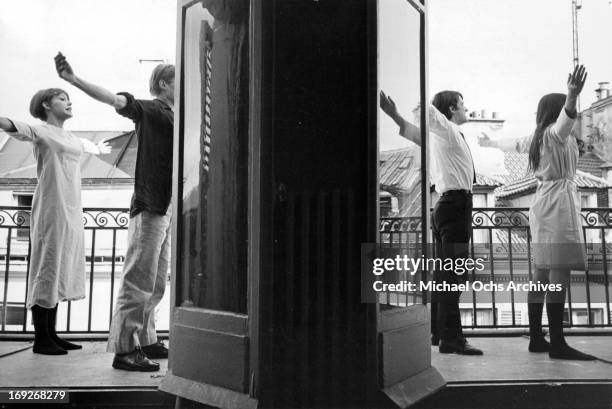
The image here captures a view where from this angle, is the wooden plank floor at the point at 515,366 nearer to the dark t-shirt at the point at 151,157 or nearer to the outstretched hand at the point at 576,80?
the outstretched hand at the point at 576,80

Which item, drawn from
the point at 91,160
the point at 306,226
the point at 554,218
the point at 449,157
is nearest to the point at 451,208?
the point at 449,157

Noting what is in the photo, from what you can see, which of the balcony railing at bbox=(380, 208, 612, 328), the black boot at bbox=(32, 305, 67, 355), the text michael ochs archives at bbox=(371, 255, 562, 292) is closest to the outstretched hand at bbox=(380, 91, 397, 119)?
the text michael ochs archives at bbox=(371, 255, 562, 292)

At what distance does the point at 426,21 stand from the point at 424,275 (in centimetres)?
97

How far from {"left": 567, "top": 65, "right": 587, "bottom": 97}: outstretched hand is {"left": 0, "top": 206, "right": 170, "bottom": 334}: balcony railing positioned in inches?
93.0

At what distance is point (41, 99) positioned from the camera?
2.60m

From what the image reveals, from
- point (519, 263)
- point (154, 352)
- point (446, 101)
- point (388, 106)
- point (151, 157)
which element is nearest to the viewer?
A: point (388, 106)

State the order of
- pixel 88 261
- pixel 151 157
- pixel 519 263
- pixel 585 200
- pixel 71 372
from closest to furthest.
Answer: pixel 71 372 < pixel 151 157 < pixel 519 263 < pixel 585 200 < pixel 88 261

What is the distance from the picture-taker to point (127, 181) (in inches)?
118

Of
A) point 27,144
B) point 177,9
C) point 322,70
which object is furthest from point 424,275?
point 27,144

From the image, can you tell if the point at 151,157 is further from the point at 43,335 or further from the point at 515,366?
the point at 515,366

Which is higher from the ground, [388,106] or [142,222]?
[388,106]

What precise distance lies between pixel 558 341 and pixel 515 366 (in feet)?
1.10

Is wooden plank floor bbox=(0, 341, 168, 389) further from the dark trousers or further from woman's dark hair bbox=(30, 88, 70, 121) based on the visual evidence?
the dark trousers

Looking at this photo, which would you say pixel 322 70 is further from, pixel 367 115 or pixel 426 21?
pixel 426 21
